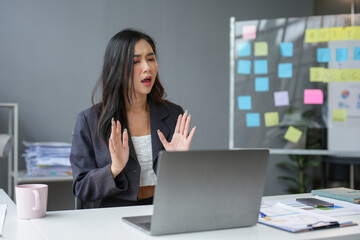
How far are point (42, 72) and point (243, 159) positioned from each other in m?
2.40

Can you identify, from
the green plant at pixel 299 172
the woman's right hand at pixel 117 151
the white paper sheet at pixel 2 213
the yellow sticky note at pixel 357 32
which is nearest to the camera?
the white paper sheet at pixel 2 213

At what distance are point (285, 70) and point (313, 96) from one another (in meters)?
0.30

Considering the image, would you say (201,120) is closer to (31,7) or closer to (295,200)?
(31,7)

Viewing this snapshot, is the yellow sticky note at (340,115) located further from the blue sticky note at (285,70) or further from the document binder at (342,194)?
the document binder at (342,194)

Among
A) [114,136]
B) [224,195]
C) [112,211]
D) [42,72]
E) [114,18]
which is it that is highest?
[114,18]

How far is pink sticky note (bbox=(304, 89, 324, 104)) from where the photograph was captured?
11.3 feet

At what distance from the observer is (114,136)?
5.11ft

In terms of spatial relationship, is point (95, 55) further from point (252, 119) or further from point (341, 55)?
point (341, 55)

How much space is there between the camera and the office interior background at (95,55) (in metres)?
3.12

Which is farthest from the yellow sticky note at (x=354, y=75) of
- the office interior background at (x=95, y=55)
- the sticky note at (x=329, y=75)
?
the office interior background at (x=95, y=55)

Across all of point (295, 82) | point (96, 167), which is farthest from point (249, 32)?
point (96, 167)

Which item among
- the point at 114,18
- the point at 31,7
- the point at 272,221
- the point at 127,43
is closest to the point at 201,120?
the point at 114,18

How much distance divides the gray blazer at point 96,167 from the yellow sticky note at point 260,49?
1.80 m

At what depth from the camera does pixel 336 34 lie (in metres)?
3.39
